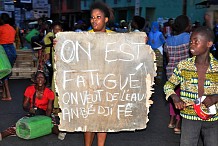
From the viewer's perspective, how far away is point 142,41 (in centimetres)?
401

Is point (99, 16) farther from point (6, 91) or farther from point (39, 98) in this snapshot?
point (6, 91)

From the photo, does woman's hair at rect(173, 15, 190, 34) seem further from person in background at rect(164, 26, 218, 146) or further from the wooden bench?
the wooden bench

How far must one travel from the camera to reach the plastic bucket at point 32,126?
5.20 m

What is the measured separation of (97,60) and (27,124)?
1621 millimetres

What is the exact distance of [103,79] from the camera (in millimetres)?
4004

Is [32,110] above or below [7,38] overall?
below

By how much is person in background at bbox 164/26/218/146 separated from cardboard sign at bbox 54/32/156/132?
59cm

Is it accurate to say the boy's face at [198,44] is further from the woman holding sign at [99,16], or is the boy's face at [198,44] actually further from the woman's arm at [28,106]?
the woman's arm at [28,106]

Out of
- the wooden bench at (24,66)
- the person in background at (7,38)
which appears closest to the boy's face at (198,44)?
the person in background at (7,38)

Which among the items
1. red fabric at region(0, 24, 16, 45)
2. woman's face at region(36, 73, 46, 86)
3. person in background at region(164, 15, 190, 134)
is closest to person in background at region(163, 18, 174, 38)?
red fabric at region(0, 24, 16, 45)

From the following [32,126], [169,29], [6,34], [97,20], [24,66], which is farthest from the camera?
[169,29]

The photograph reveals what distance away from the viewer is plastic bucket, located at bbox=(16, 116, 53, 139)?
205 inches

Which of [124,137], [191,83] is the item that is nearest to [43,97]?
[124,137]

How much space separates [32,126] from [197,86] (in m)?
2.47
